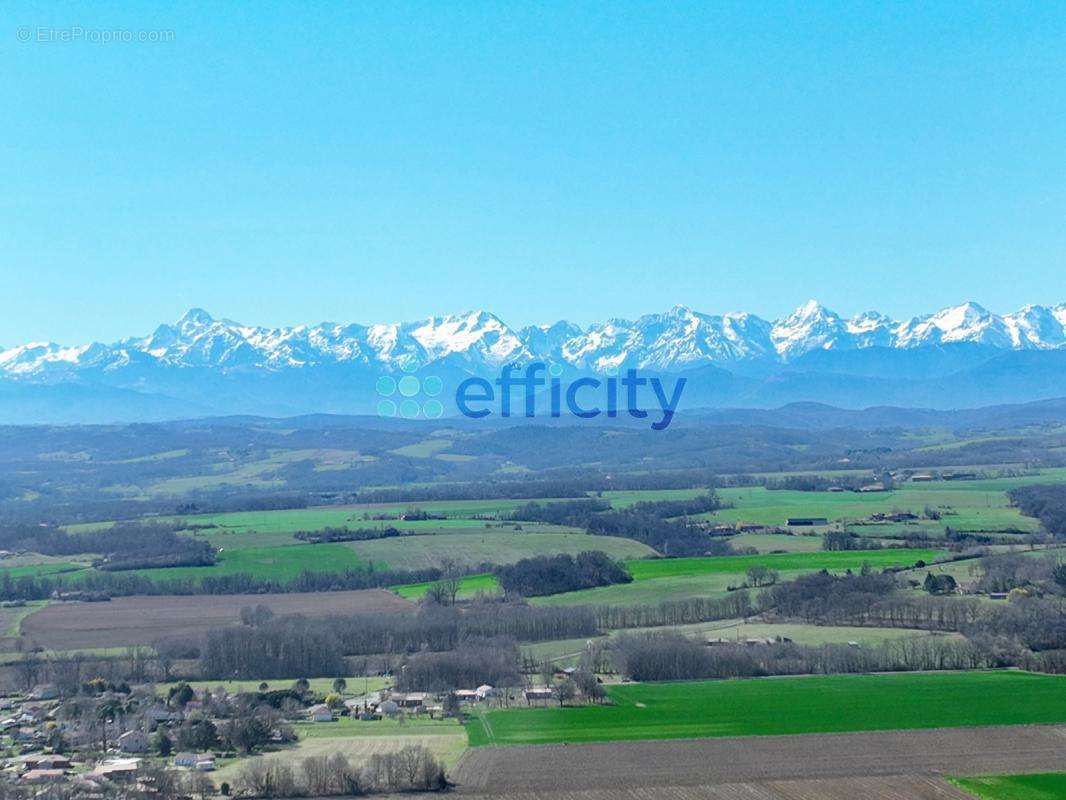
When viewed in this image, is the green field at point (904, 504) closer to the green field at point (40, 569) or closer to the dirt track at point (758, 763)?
the green field at point (40, 569)

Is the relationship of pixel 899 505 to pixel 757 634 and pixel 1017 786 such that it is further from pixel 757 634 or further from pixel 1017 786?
pixel 1017 786

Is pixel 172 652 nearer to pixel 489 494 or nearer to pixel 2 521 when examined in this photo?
pixel 2 521

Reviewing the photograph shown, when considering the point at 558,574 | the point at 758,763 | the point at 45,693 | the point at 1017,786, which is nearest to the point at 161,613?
the point at 45,693

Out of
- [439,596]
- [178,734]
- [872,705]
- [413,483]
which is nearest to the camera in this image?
[178,734]

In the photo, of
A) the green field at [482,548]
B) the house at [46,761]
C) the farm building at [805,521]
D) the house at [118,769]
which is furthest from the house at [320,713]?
the farm building at [805,521]

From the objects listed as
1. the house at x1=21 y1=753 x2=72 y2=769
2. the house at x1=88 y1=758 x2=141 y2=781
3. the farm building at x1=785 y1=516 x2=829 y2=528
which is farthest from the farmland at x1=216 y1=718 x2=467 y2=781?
the farm building at x1=785 y1=516 x2=829 y2=528

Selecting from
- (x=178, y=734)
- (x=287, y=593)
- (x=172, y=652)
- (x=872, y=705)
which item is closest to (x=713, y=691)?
(x=872, y=705)
